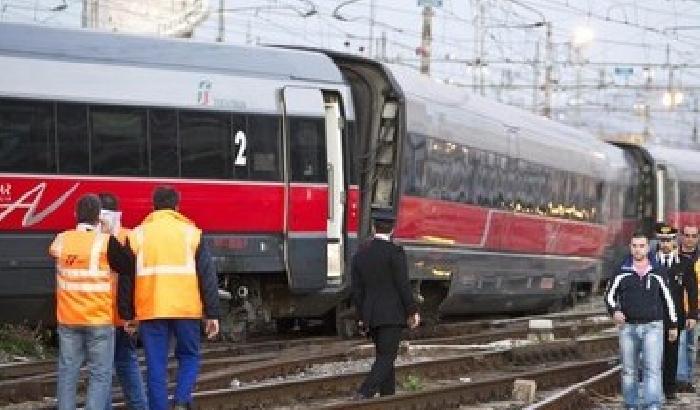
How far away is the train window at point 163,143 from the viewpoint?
1399cm

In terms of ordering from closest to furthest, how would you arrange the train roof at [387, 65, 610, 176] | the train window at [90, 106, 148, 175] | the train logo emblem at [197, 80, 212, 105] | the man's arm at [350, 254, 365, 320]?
1. the man's arm at [350, 254, 365, 320]
2. the train window at [90, 106, 148, 175]
3. the train logo emblem at [197, 80, 212, 105]
4. the train roof at [387, 65, 610, 176]

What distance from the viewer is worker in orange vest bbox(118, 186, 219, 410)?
9023 mm

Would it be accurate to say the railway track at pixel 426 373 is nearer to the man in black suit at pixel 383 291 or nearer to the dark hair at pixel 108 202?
the man in black suit at pixel 383 291

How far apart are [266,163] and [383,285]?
15.0 ft

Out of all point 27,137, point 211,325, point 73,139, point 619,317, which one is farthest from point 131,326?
point 73,139

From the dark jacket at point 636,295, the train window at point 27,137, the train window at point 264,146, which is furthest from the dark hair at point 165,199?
the train window at point 264,146

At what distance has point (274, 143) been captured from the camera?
15195 millimetres

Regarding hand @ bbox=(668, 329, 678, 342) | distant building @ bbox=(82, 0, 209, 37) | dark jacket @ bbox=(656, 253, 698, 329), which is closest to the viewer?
hand @ bbox=(668, 329, 678, 342)

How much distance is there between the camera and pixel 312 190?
51.0ft

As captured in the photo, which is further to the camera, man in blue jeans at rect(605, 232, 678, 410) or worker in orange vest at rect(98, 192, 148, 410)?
man in blue jeans at rect(605, 232, 678, 410)

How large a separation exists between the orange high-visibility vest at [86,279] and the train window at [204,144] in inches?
210

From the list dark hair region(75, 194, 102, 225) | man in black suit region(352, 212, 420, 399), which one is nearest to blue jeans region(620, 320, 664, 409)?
man in black suit region(352, 212, 420, 399)

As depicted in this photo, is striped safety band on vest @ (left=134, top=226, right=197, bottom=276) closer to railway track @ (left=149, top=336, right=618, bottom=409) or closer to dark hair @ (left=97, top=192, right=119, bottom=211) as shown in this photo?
dark hair @ (left=97, top=192, right=119, bottom=211)

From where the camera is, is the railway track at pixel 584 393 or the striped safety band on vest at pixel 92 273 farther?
the railway track at pixel 584 393
